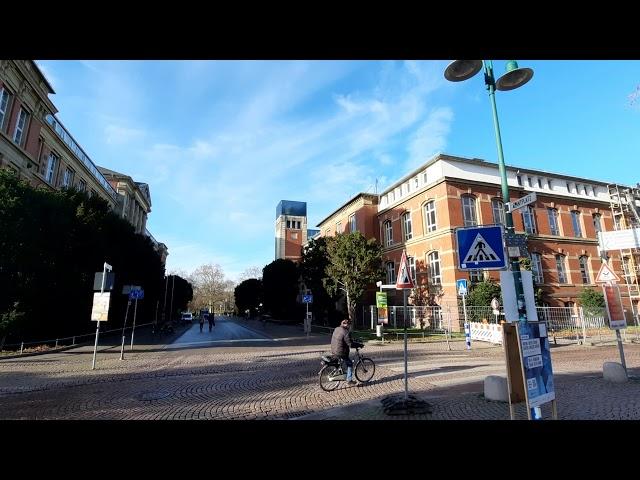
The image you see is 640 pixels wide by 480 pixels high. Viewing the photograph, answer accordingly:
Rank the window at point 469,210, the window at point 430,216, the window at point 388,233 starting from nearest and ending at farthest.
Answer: the window at point 469,210 → the window at point 430,216 → the window at point 388,233

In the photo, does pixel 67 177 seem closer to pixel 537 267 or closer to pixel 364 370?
pixel 364 370

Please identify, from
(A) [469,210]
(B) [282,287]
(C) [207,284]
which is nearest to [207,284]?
(C) [207,284]

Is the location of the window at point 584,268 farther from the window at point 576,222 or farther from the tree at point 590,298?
the window at point 576,222

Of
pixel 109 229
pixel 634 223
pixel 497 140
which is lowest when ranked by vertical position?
pixel 497 140

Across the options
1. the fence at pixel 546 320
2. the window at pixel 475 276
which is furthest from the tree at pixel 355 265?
the window at pixel 475 276

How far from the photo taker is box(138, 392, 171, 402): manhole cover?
27.9ft

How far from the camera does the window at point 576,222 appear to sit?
37031mm

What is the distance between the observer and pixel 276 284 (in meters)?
51.2

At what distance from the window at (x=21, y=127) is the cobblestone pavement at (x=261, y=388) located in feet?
62.8
